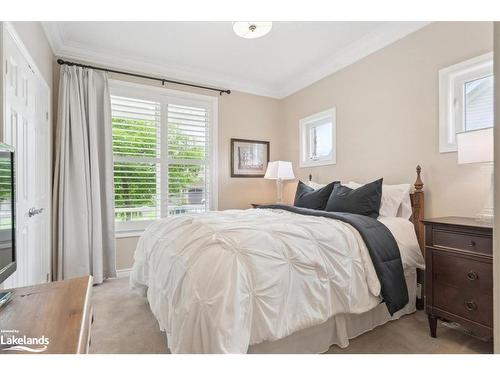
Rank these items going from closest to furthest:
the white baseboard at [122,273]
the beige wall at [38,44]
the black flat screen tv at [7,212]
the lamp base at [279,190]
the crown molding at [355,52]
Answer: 1. the black flat screen tv at [7,212]
2. the beige wall at [38,44]
3. the crown molding at [355,52]
4. the white baseboard at [122,273]
5. the lamp base at [279,190]

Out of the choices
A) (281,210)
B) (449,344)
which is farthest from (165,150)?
(449,344)

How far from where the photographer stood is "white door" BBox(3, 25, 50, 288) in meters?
1.72

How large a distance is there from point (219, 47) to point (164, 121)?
1.19m

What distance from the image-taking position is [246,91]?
164 inches

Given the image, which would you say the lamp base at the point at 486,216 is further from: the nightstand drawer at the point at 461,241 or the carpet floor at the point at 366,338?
the carpet floor at the point at 366,338

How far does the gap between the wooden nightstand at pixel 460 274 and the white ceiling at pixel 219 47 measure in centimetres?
193

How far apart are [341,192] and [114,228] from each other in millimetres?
2588

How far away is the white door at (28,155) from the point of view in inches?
67.7

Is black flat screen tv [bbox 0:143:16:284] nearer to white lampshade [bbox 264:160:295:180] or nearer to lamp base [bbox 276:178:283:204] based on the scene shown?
white lampshade [bbox 264:160:295:180]

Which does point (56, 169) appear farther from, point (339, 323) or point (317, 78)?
point (317, 78)

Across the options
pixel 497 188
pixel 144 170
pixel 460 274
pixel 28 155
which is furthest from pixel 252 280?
pixel 144 170

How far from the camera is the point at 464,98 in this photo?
2.28 metres

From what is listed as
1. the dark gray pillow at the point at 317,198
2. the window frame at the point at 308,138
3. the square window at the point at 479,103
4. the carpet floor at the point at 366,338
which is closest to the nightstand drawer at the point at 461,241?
the carpet floor at the point at 366,338

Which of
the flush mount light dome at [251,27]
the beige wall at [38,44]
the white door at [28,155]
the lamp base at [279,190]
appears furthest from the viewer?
the lamp base at [279,190]
